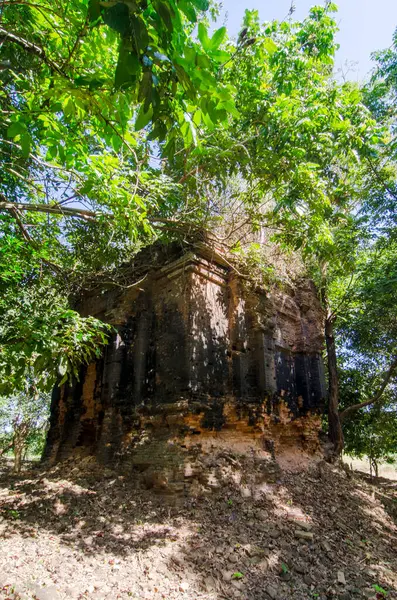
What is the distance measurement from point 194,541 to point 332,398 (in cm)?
749

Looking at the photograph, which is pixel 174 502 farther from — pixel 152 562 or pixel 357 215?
pixel 357 215

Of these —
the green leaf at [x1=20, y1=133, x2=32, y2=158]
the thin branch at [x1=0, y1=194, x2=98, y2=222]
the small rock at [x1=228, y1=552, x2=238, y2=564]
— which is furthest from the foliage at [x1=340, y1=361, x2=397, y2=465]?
the green leaf at [x1=20, y1=133, x2=32, y2=158]

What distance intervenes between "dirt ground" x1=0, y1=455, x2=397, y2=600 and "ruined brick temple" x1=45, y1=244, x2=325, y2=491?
58 centimetres

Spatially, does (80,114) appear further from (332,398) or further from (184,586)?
(332,398)

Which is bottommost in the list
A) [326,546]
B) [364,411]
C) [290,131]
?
[326,546]

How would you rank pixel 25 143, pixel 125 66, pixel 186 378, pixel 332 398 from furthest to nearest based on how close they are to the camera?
pixel 332 398 → pixel 186 378 → pixel 25 143 → pixel 125 66

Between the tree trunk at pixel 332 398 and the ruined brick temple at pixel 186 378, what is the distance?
1701 mm

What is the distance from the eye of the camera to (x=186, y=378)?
6.89m

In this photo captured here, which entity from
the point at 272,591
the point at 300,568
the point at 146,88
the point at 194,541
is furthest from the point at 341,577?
the point at 146,88

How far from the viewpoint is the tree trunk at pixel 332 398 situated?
10.8m

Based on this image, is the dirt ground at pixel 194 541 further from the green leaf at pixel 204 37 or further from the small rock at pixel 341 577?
the green leaf at pixel 204 37

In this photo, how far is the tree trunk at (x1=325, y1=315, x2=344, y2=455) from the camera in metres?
10.8

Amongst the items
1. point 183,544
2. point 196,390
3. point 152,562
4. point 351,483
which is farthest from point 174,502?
point 351,483

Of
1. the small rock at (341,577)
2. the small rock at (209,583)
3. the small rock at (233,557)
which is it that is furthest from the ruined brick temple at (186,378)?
the small rock at (341,577)
